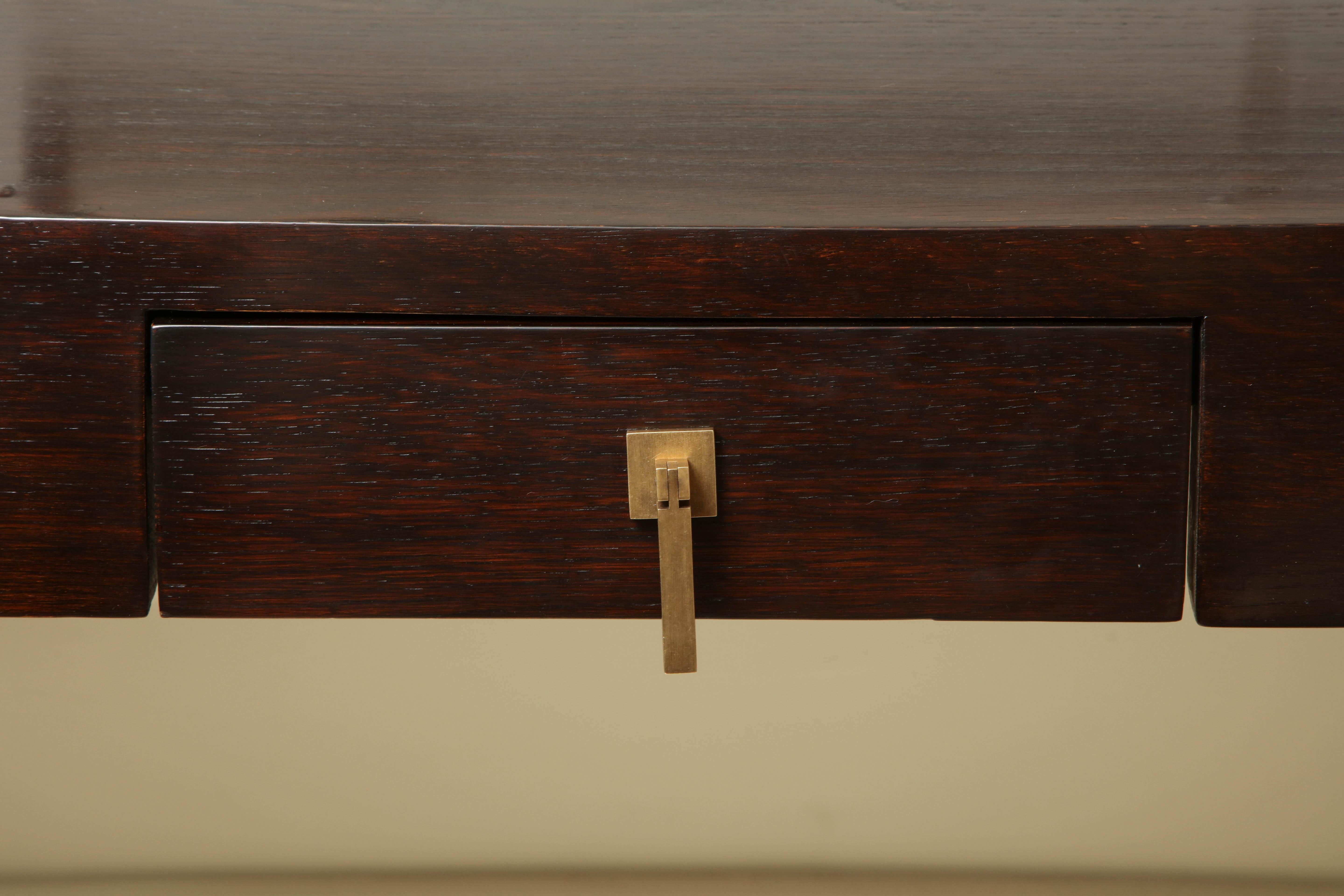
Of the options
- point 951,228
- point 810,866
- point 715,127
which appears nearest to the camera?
point 951,228

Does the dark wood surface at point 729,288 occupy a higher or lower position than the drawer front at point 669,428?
higher

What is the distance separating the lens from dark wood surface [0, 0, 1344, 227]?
408mm

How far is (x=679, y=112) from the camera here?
54 cm

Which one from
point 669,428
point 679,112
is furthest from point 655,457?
point 679,112

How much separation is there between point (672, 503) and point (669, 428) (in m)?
0.02

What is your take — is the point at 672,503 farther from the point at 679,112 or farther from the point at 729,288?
the point at 679,112

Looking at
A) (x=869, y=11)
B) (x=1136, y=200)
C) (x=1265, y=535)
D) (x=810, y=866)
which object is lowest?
(x=810, y=866)

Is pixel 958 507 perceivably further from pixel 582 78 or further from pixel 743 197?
pixel 582 78

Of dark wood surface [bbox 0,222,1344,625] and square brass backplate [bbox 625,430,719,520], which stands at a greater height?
dark wood surface [bbox 0,222,1344,625]

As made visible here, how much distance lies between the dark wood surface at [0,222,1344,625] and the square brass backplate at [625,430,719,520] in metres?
0.04

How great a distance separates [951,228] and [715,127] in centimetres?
17

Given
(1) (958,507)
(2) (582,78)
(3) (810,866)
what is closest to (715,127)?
(2) (582,78)

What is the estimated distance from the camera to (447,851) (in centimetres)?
99

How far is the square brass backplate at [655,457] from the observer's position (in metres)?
0.39
